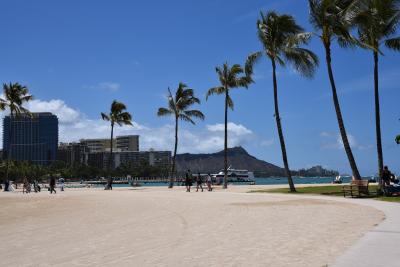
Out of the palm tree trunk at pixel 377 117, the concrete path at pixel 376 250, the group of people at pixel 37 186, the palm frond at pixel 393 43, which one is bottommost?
the concrete path at pixel 376 250

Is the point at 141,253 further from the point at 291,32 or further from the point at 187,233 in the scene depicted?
the point at 291,32

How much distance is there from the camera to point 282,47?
33062 mm

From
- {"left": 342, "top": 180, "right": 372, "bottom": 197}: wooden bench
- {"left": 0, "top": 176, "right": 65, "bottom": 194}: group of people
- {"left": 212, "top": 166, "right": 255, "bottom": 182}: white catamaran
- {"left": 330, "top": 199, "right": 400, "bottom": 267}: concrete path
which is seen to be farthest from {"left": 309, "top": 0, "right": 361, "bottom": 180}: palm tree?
{"left": 212, "top": 166, "right": 255, "bottom": 182}: white catamaran

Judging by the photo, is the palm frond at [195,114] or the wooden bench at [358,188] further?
the palm frond at [195,114]

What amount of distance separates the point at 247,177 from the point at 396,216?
87734 mm

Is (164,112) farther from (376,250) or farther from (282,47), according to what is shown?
(376,250)

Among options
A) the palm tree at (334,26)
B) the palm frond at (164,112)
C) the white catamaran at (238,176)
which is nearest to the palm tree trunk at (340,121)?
the palm tree at (334,26)

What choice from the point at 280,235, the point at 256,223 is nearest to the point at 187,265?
the point at 280,235

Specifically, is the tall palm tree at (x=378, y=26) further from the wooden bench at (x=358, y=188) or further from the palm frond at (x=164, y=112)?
the palm frond at (x=164, y=112)

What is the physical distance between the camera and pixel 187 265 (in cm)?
790

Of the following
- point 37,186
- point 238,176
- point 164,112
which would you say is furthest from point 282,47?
point 238,176

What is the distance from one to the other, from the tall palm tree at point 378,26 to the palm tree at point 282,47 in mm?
5467

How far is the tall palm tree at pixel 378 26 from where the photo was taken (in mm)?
24672

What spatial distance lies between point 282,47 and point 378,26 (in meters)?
8.74
